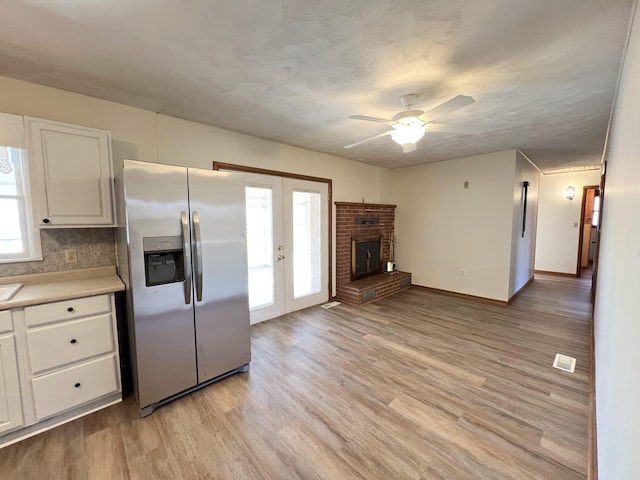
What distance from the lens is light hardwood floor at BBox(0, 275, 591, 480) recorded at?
5.17 ft

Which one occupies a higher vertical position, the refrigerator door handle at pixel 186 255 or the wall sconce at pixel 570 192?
the wall sconce at pixel 570 192

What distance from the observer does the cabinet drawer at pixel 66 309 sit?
1.75 metres

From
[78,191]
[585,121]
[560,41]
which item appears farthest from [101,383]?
[585,121]

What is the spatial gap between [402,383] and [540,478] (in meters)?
1.00

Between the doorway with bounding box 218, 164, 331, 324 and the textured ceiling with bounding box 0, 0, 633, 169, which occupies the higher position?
the textured ceiling with bounding box 0, 0, 633, 169

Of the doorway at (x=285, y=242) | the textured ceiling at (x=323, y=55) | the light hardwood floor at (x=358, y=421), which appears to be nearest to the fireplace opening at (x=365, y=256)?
the doorway at (x=285, y=242)

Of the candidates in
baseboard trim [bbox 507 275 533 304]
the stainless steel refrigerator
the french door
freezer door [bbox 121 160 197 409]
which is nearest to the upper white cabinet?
the stainless steel refrigerator

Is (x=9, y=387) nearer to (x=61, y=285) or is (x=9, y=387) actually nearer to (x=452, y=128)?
(x=61, y=285)

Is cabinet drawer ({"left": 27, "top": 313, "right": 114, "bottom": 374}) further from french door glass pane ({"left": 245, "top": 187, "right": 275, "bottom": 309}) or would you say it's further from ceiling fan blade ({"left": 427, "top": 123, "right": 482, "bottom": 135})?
ceiling fan blade ({"left": 427, "top": 123, "right": 482, "bottom": 135})

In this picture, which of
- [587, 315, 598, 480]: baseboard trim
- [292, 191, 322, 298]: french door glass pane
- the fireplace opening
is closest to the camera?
[587, 315, 598, 480]: baseboard trim

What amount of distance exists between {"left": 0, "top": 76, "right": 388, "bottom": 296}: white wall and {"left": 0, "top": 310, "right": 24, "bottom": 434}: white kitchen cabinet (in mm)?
1498

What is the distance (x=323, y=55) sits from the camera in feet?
5.74

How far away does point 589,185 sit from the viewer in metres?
6.02

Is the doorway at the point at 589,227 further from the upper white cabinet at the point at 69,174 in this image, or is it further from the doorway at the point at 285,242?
the upper white cabinet at the point at 69,174
